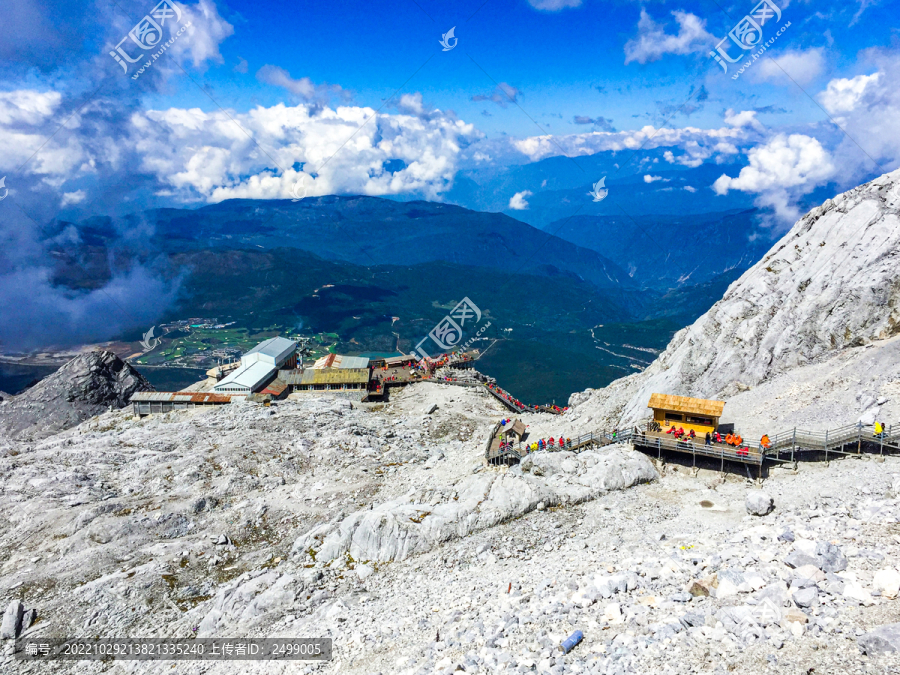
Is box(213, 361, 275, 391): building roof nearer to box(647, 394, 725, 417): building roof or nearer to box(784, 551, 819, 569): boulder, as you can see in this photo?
box(647, 394, 725, 417): building roof

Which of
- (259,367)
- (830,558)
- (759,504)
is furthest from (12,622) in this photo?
(259,367)

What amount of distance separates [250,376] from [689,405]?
55401 mm

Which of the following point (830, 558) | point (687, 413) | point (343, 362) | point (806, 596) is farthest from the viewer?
point (343, 362)

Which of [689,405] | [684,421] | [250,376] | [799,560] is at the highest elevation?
[689,405]

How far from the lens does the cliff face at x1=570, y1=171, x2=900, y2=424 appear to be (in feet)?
126

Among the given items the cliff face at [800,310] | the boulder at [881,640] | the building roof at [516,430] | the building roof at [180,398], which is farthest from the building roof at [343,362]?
the boulder at [881,640]

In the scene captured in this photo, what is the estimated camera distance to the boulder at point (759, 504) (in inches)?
1008

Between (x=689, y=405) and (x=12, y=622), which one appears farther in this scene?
(x=689, y=405)

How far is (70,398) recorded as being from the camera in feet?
231

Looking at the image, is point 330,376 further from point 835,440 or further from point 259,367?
point 835,440

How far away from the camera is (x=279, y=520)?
35.1 metres

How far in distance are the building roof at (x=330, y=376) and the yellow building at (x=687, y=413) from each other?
40861 millimetres

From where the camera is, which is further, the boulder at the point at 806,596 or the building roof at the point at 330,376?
the building roof at the point at 330,376

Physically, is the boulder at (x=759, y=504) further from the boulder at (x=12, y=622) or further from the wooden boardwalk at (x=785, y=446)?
the boulder at (x=12, y=622)
